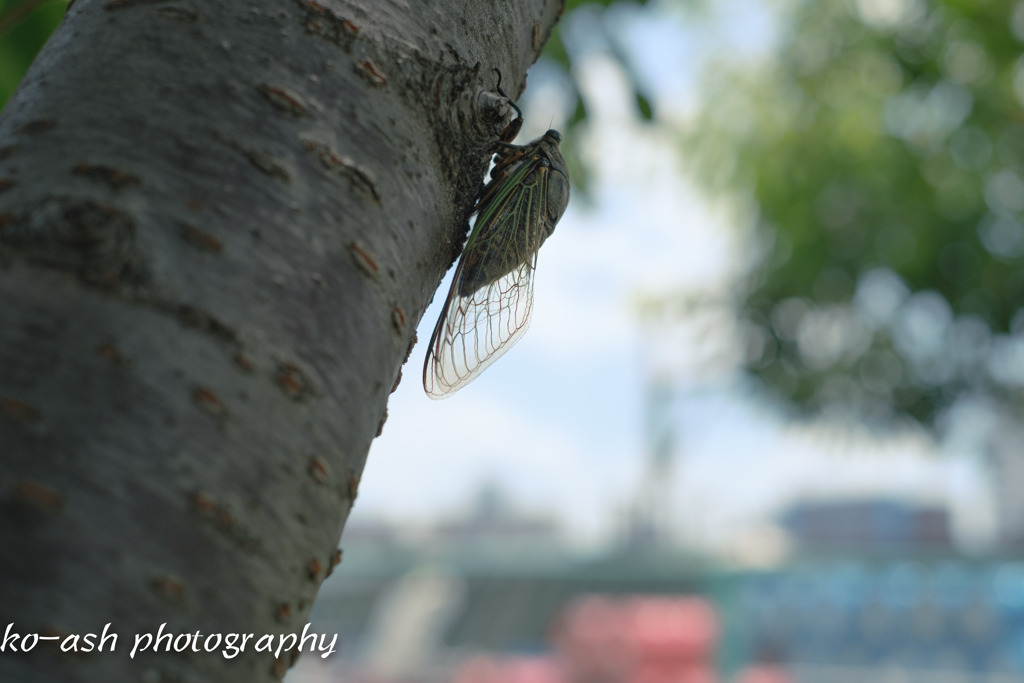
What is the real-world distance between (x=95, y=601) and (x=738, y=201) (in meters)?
7.21

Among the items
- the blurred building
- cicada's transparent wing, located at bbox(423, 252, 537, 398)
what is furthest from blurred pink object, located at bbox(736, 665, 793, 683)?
the blurred building

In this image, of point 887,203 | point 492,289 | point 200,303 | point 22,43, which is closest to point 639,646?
point 887,203

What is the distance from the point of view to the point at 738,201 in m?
7.16

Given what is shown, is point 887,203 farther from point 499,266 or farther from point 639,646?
point 499,266

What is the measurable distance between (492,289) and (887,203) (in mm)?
5480

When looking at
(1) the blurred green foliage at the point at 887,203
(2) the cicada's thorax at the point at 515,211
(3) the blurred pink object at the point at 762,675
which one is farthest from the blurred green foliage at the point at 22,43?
(3) the blurred pink object at the point at 762,675

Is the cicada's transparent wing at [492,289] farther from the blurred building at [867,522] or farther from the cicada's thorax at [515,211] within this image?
the blurred building at [867,522]

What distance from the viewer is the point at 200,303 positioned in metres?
0.41

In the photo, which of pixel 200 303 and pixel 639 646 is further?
pixel 639 646

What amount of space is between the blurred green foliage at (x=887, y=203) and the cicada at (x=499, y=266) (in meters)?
4.86

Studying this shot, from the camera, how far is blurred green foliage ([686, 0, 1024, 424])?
5.62 metres

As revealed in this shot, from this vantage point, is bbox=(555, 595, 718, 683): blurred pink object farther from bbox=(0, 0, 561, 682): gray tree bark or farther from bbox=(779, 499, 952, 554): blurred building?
bbox=(779, 499, 952, 554): blurred building

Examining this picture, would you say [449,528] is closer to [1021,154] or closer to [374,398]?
[1021,154]

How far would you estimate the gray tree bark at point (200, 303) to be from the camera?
360mm
